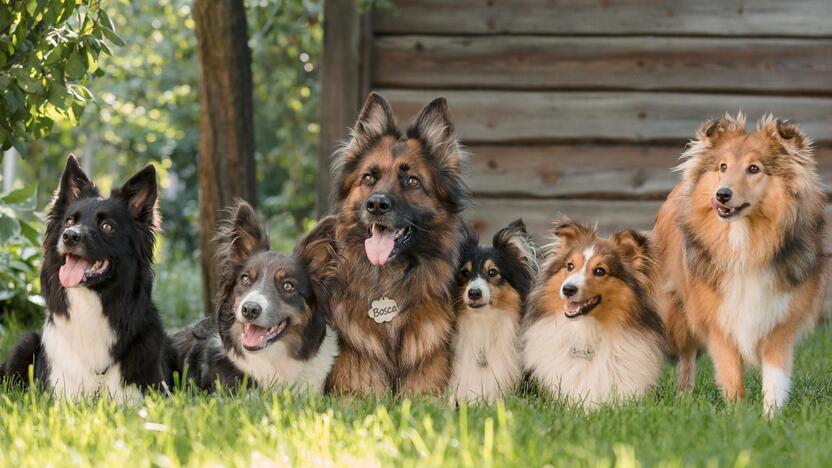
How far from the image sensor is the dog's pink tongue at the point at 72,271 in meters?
4.78

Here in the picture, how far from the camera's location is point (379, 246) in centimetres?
519

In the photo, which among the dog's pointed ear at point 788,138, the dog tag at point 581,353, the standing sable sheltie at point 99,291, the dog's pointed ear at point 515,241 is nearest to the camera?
the standing sable sheltie at point 99,291

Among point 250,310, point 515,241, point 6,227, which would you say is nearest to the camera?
point 250,310

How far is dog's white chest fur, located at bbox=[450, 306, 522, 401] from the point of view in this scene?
542 cm

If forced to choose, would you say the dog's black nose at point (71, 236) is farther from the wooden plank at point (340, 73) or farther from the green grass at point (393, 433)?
the wooden plank at point (340, 73)

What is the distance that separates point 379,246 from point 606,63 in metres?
4.21

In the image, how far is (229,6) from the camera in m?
7.72

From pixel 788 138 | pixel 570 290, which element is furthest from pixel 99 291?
pixel 788 138

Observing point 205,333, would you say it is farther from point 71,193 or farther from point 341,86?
point 341,86

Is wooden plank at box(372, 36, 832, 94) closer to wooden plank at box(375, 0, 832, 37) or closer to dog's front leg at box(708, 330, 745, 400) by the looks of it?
wooden plank at box(375, 0, 832, 37)

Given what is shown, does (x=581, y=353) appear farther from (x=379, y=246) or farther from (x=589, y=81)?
(x=589, y=81)

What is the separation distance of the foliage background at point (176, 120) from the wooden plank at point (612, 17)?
113 centimetres

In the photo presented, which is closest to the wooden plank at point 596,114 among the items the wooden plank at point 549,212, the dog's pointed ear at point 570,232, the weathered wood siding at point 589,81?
the weathered wood siding at point 589,81

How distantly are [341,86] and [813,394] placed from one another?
15.0ft
